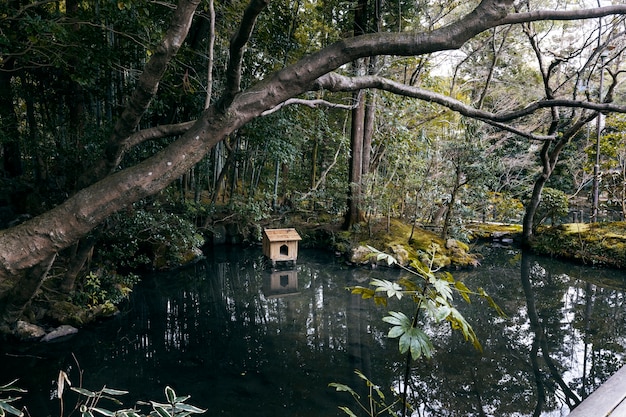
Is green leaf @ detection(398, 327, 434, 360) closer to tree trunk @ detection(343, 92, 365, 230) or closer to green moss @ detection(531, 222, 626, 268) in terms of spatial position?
tree trunk @ detection(343, 92, 365, 230)

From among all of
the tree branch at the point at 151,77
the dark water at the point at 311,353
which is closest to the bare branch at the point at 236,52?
the tree branch at the point at 151,77

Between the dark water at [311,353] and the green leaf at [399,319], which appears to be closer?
the green leaf at [399,319]

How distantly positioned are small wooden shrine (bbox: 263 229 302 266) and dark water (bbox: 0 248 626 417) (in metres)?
1.21

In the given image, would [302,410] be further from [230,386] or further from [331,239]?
[331,239]

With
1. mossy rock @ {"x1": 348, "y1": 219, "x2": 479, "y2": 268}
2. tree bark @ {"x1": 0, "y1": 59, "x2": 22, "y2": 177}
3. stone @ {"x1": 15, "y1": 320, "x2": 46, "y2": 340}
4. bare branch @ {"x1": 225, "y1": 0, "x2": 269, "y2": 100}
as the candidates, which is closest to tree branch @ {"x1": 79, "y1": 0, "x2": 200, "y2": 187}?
bare branch @ {"x1": 225, "y1": 0, "x2": 269, "y2": 100}

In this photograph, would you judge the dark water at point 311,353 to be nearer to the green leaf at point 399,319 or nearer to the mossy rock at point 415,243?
the mossy rock at point 415,243

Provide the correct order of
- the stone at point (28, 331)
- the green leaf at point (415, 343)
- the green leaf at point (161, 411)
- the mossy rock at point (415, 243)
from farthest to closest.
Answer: the mossy rock at point (415, 243), the stone at point (28, 331), the green leaf at point (415, 343), the green leaf at point (161, 411)

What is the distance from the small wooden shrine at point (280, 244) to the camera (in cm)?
742

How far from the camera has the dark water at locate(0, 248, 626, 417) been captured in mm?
3195

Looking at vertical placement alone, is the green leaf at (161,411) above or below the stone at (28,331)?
above

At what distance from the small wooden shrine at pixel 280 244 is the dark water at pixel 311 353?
3.98 ft

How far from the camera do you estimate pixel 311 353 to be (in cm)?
398

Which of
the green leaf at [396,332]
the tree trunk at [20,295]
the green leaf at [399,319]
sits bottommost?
the tree trunk at [20,295]

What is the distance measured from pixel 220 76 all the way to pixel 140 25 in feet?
6.82
